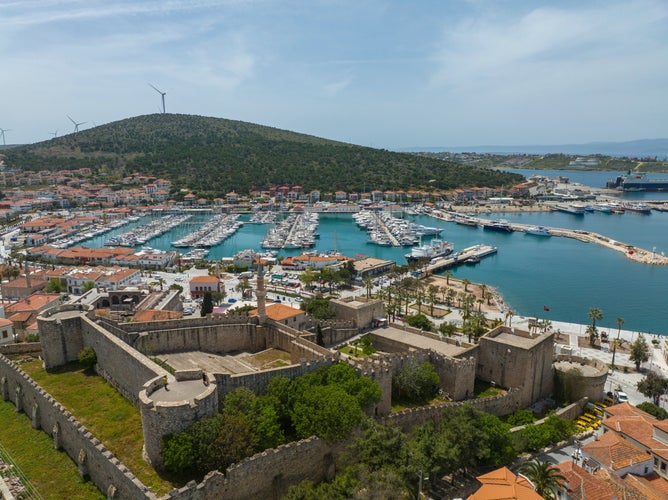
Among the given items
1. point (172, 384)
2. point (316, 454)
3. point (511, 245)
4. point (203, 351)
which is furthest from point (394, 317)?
point (511, 245)

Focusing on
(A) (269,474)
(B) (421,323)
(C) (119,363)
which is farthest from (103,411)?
(B) (421,323)

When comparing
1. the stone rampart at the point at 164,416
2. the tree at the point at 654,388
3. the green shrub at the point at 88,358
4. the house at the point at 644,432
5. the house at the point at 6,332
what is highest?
the stone rampart at the point at 164,416

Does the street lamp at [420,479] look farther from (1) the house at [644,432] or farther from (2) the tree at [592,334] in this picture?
(2) the tree at [592,334]

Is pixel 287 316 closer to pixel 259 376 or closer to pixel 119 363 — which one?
pixel 259 376

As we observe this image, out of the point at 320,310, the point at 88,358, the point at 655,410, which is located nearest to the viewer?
the point at 88,358

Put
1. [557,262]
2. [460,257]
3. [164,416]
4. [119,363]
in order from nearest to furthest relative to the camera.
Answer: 1. [164,416]
2. [119,363]
3. [460,257]
4. [557,262]

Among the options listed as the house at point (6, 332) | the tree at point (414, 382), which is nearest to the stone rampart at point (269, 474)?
the tree at point (414, 382)

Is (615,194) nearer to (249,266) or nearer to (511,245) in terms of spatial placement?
(511,245)

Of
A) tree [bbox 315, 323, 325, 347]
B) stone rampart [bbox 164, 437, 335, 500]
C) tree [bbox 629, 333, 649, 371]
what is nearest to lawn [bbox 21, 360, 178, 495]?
stone rampart [bbox 164, 437, 335, 500]
